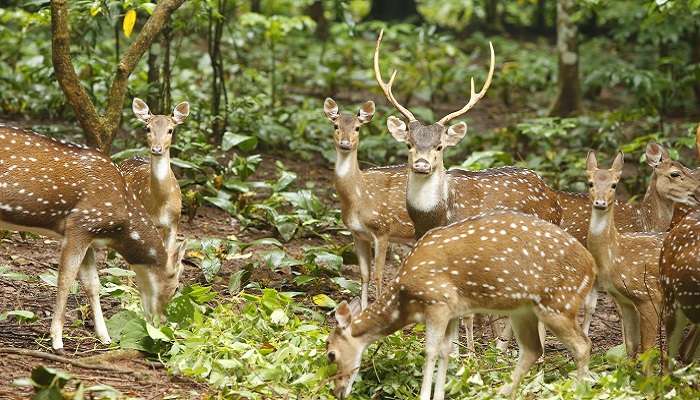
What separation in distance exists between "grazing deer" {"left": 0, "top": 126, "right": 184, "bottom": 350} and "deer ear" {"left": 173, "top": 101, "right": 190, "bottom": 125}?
145 centimetres

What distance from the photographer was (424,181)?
854 centimetres

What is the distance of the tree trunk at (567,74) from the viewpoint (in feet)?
50.8

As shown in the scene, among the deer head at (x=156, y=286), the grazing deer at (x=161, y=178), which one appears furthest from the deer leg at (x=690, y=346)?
the grazing deer at (x=161, y=178)

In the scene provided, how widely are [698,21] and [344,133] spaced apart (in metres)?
7.32

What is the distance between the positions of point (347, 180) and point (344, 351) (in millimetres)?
2544

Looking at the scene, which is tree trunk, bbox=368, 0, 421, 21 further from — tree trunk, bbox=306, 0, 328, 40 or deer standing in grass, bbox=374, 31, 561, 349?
deer standing in grass, bbox=374, 31, 561, 349

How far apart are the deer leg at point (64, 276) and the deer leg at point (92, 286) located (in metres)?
0.35

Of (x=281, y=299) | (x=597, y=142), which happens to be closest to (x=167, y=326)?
(x=281, y=299)

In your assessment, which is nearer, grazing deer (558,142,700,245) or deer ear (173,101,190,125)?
deer ear (173,101,190,125)

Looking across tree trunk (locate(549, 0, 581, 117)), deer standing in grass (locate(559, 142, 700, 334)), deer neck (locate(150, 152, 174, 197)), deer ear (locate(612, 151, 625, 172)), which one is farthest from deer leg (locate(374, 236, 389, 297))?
tree trunk (locate(549, 0, 581, 117))

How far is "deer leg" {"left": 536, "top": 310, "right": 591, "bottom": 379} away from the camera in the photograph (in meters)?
7.07

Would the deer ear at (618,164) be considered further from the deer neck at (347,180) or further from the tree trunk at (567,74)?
the tree trunk at (567,74)

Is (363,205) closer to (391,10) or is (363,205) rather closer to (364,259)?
(364,259)

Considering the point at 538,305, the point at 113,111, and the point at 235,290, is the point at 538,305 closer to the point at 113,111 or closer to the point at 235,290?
the point at 235,290
